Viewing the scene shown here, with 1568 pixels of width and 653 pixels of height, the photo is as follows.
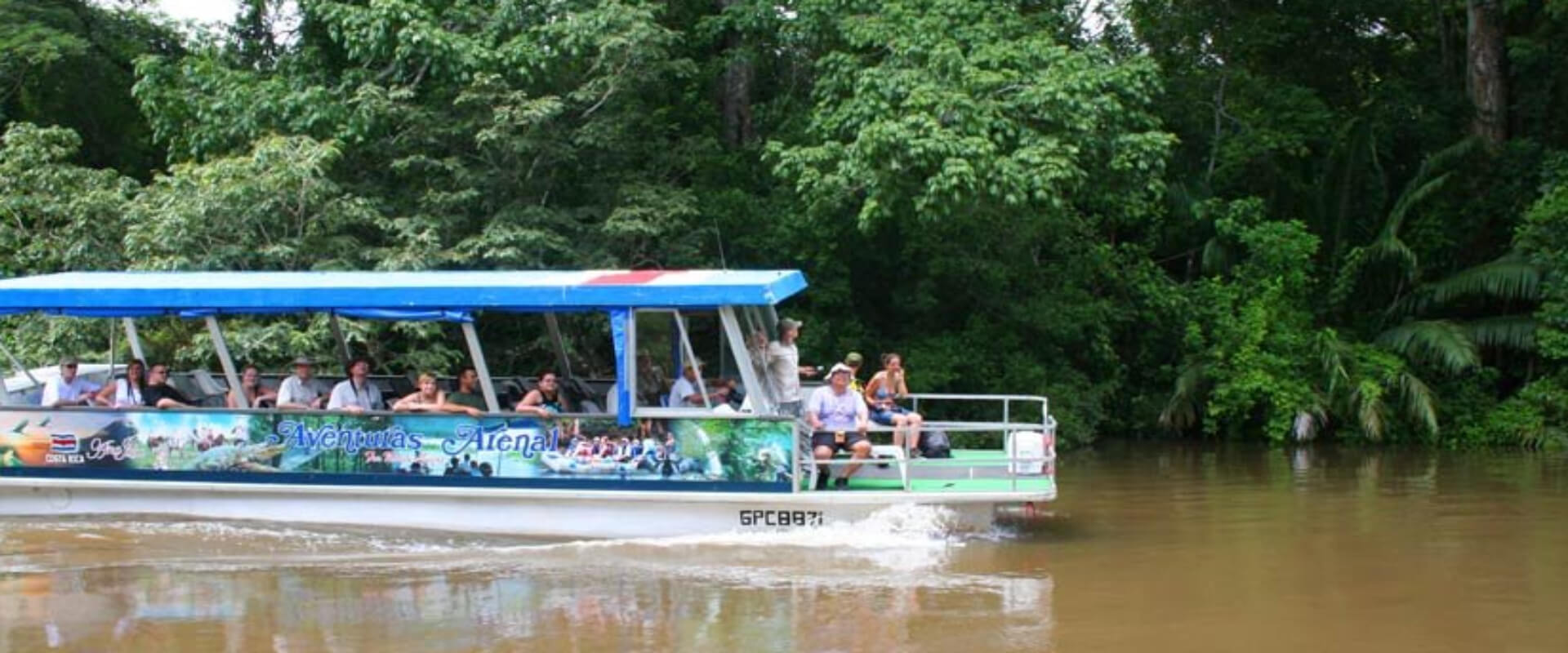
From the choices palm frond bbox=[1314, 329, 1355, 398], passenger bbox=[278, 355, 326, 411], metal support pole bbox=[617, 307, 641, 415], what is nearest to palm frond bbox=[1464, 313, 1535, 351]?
palm frond bbox=[1314, 329, 1355, 398]

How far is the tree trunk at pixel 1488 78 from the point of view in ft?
78.6

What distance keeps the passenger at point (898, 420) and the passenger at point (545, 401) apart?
260cm

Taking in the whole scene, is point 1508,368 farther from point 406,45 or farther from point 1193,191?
point 406,45

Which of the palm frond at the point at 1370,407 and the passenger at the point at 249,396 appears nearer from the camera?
Result: the passenger at the point at 249,396

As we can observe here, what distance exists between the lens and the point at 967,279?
21.1 m

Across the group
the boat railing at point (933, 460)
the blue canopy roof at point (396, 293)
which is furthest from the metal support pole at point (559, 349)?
the boat railing at point (933, 460)

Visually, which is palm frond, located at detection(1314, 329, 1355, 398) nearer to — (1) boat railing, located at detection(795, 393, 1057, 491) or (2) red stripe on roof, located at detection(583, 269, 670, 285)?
A: (1) boat railing, located at detection(795, 393, 1057, 491)

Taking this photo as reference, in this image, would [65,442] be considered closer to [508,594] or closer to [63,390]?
[63,390]

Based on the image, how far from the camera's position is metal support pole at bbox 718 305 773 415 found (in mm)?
12102

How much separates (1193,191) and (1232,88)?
6.93 feet

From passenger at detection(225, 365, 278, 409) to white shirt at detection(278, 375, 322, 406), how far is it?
264 mm

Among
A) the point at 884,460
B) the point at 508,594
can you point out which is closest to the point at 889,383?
the point at 884,460

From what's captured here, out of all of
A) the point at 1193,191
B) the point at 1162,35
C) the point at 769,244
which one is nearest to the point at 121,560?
the point at 769,244

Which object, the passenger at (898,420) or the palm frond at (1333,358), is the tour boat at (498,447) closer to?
the passenger at (898,420)
